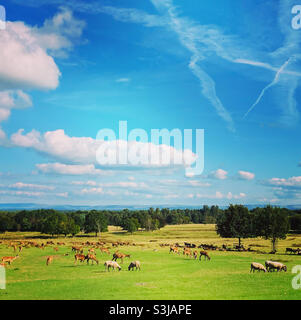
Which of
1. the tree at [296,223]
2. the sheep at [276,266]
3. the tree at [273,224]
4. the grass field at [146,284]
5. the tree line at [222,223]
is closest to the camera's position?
the grass field at [146,284]

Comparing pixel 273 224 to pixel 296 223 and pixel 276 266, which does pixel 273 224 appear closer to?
pixel 276 266

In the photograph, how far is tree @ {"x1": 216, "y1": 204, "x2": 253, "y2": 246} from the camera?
7462 centimetres

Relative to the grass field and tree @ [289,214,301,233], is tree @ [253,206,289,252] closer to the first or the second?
the grass field

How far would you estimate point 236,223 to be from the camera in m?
75.6

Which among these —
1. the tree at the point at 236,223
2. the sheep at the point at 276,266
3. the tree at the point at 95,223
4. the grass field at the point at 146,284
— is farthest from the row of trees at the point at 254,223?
the tree at the point at 95,223

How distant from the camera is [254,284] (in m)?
26.9

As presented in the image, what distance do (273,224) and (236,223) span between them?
12.6 meters

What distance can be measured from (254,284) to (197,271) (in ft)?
30.7

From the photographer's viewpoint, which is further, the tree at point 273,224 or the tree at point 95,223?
the tree at point 95,223

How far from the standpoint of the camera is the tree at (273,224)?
209 feet

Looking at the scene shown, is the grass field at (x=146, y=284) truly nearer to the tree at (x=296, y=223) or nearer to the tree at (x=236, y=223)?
the tree at (x=236, y=223)

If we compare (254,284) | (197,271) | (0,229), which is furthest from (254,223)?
(0,229)

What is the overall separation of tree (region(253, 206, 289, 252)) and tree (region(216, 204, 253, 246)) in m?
7.12
